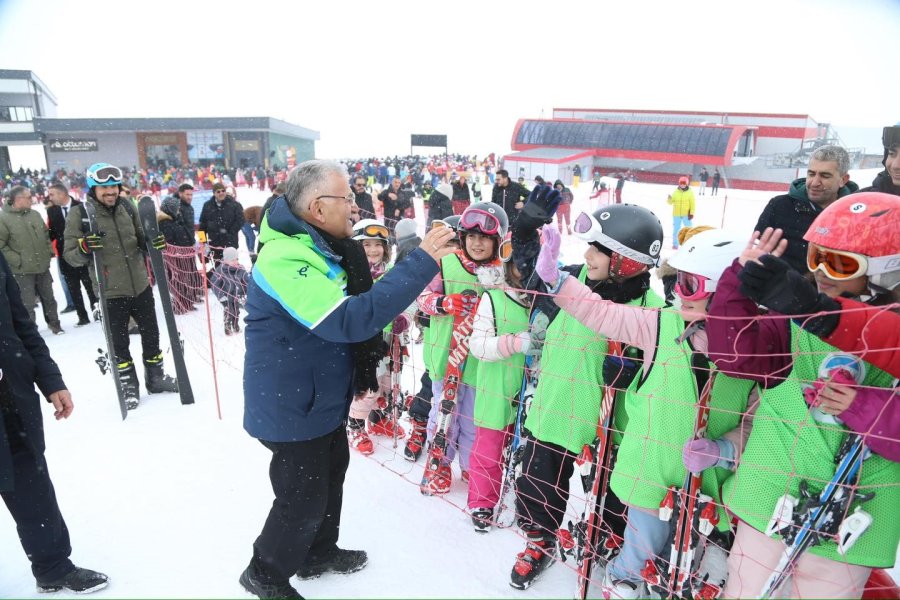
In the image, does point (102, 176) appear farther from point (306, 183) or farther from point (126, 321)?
point (306, 183)

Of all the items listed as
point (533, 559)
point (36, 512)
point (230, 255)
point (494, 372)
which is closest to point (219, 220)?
point (230, 255)

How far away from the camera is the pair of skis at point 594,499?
7.94 ft

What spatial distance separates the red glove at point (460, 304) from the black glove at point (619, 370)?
0.97 metres

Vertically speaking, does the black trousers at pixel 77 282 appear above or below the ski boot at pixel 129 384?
above

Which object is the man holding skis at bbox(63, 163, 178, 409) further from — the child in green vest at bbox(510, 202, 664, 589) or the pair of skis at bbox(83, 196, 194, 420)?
the child in green vest at bbox(510, 202, 664, 589)

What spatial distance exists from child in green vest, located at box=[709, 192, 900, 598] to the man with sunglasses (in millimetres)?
1437

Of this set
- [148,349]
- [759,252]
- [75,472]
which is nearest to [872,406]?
[759,252]

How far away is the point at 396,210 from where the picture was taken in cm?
1180

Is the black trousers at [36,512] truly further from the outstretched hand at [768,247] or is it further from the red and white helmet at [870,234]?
the red and white helmet at [870,234]

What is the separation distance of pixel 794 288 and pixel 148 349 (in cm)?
506

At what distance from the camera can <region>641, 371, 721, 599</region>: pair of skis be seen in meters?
2.11

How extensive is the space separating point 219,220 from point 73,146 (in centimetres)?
3433

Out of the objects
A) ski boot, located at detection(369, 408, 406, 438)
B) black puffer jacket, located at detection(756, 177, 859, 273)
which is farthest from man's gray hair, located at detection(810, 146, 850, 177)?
ski boot, located at detection(369, 408, 406, 438)

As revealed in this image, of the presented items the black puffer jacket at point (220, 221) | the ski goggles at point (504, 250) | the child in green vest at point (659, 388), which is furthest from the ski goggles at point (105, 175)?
the child in green vest at point (659, 388)
